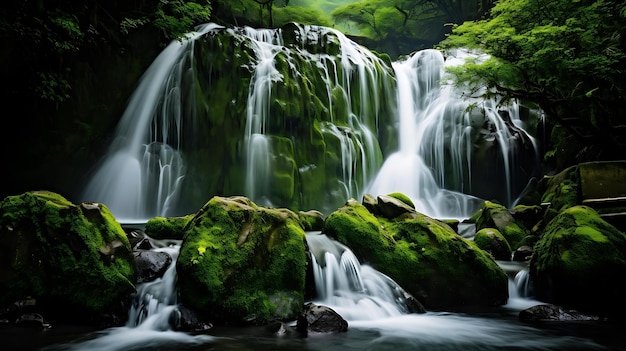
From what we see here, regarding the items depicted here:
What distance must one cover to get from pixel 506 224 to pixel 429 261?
5018 mm

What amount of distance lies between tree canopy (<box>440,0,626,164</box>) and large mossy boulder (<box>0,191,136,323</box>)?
31.6 feet

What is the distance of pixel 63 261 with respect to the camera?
5141 mm

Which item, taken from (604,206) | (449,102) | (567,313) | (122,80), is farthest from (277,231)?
(449,102)

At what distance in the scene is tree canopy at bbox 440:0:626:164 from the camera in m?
9.20

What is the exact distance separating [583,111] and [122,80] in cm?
1686

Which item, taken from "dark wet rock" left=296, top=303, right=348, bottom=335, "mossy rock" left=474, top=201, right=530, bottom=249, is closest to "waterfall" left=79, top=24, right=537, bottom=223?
"mossy rock" left=474, top=201, right=530, bottom=249

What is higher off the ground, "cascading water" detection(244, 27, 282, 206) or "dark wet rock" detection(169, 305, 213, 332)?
"cascading water" detection(244, 27, 282, 206)

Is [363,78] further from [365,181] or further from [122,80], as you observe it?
[122,80]

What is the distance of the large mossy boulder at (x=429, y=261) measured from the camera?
6352 mm


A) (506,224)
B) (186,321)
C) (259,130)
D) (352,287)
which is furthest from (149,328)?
(259,130)

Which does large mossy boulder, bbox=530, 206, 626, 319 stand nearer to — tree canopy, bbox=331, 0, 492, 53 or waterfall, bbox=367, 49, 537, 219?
waterfall, bbox=367, 49, 537, 219

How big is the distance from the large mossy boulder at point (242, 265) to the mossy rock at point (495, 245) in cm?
511

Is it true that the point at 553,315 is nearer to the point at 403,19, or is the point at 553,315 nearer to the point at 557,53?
the point at 557,53

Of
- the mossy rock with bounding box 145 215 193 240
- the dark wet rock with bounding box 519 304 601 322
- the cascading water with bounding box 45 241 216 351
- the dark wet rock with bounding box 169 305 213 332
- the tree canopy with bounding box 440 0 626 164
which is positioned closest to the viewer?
the cascading water with bounding box 45 241 216 351
